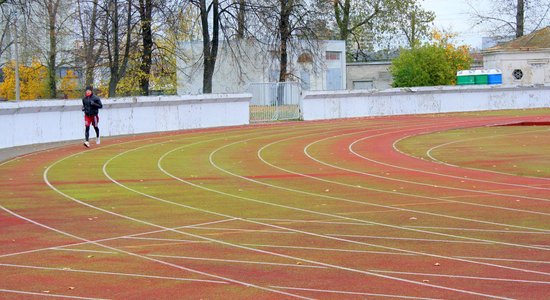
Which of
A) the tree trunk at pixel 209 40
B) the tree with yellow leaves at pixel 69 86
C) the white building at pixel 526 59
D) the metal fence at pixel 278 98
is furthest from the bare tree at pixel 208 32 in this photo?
the white building at pixel 526 59

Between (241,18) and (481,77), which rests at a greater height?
(241,18)

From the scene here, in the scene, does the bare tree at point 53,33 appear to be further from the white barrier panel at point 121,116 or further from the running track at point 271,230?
the running track at point 271,230

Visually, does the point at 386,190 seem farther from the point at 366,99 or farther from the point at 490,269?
the point at 366,99

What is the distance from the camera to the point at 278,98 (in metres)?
44.0

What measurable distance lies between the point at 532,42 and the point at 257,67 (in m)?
18.3

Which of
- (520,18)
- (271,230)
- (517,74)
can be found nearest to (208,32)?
A: (517,74)

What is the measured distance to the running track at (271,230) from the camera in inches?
340

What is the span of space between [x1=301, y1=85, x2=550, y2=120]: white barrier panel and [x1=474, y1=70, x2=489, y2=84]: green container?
6143 millimetres

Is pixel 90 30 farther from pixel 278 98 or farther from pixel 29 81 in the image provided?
pixel 29 81

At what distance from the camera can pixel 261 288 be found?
27.9 feet

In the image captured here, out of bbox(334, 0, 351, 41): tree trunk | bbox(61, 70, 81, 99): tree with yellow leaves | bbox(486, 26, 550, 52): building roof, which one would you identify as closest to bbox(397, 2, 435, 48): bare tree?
bbox(334, 0, 351, 41): tree trunk

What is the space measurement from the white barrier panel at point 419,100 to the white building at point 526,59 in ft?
24.8

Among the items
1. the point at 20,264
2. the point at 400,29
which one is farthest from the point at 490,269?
the point at 400,29

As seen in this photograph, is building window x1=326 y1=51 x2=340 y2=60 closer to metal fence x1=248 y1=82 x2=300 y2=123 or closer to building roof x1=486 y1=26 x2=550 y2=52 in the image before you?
building roof x1=486 y1=26 x2=550 y2=52
